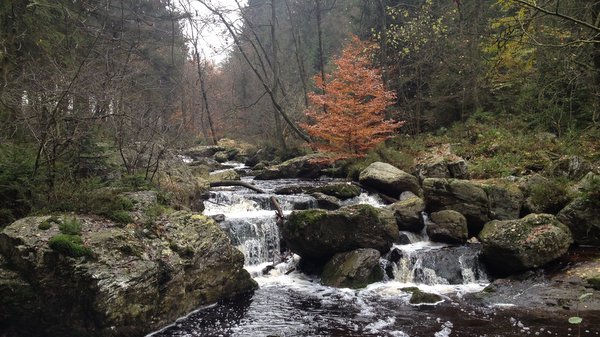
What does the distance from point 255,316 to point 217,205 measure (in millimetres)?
5551

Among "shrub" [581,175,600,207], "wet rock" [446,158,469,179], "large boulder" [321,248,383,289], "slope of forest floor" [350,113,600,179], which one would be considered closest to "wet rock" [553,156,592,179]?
"slope of forest floor" [350,113,600,179]

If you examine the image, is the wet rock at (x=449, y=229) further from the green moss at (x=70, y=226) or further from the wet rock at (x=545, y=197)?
the green moss at (x=70, y=226)

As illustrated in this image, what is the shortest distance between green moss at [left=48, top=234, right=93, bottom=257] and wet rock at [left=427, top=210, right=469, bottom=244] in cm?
760

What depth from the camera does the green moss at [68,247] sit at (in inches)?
235

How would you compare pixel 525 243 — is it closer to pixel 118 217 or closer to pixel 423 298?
pixel 423 298

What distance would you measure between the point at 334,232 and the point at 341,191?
3.79m

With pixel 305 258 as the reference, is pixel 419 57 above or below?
above

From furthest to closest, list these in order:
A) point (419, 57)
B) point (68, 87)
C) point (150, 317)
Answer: point (419, 57), point (68, 87), point (150, 317)

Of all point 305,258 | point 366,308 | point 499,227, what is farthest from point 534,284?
point 305,258

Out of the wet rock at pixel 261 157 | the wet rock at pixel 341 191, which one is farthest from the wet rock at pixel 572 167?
the wet rock at pixel 261 157

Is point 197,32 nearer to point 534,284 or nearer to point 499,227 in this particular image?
point 499,227

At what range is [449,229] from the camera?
10023mm

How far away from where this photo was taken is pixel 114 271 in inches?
238

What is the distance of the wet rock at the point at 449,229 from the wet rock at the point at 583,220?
205 cm
